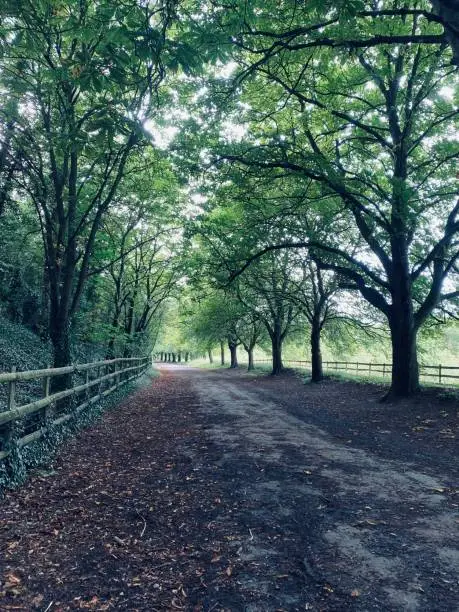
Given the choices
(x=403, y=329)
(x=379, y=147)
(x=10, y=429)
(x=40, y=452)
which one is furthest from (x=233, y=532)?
(x=379, y=147)

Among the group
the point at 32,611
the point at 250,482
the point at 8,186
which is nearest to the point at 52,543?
the point at 32,611

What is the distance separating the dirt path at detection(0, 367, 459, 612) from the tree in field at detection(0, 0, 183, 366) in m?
3.79

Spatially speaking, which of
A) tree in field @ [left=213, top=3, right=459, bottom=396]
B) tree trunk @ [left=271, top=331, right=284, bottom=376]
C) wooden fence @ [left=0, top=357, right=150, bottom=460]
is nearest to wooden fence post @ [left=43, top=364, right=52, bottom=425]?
wooden fence @ [left=0, top=357, right=150, bottom=460]

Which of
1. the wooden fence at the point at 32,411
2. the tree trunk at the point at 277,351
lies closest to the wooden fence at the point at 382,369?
the tree trunk at the point at 277,351

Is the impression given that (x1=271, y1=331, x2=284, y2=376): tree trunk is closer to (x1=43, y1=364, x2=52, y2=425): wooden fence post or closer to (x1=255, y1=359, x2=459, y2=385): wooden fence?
(x1=255, y1=359, x2=459, y2=385): wooden fence

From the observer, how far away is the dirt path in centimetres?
317

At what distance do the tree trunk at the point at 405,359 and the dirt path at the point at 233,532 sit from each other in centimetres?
701

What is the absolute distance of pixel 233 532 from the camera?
4.18 m

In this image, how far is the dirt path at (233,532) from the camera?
10.4 ft

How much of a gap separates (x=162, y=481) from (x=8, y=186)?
12790mm

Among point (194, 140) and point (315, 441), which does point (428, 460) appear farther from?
point (194, 140)

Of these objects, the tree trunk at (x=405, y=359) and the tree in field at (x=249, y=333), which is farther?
the tree in field at (x=249, y=333)

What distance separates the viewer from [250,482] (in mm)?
5617

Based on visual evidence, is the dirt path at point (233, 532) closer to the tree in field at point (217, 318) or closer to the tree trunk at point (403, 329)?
the tree trunk at point (403, 329)
